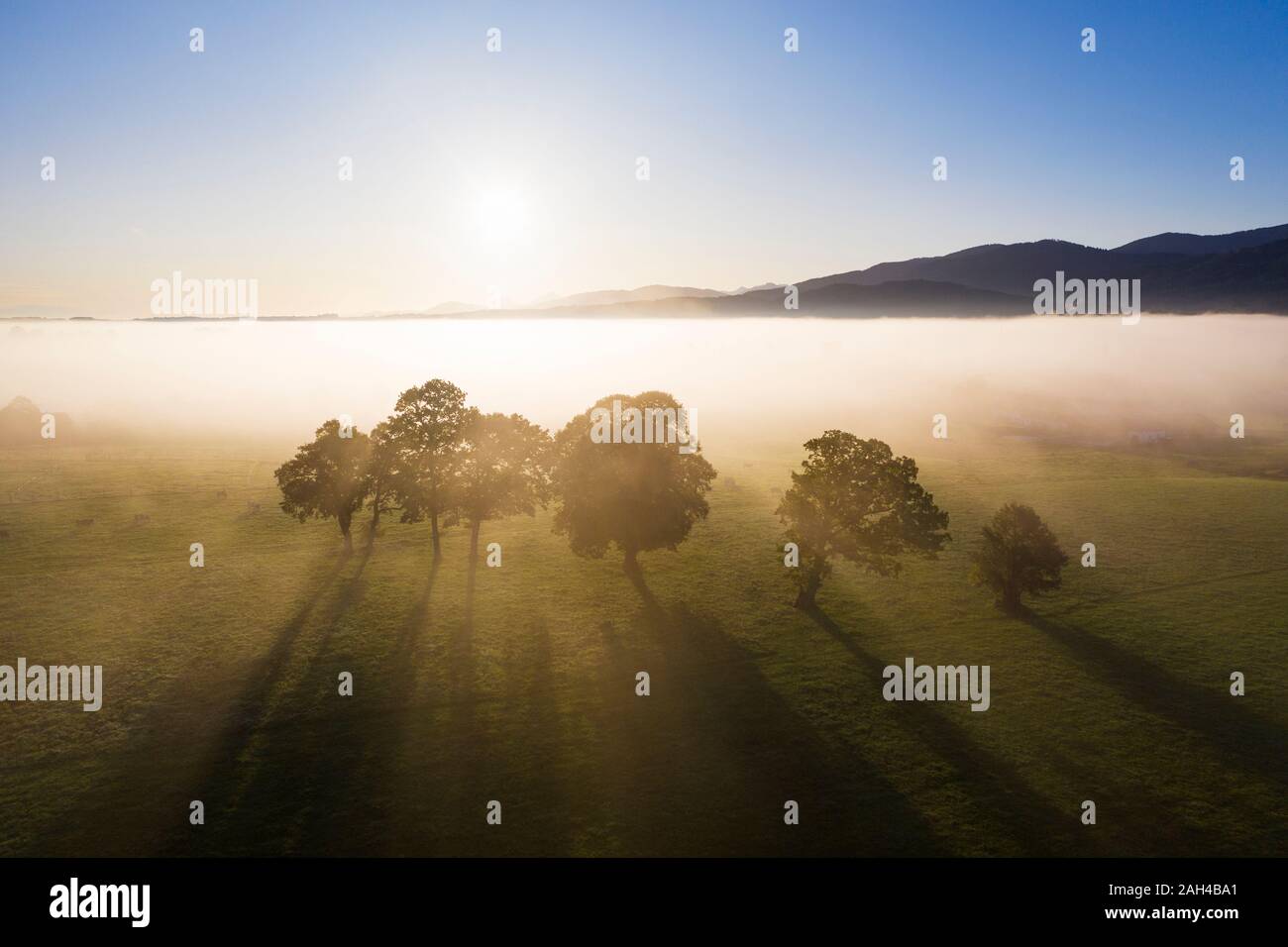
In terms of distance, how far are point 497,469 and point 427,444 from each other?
→ 6.57 meters

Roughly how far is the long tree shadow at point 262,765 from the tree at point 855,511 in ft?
108

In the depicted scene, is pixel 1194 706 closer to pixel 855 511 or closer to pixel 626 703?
pixel 855 511

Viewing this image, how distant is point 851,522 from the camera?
48062 mm

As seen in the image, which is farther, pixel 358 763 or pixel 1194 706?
pixel 1194 706

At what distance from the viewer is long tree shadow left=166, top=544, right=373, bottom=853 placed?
2625 centimetres

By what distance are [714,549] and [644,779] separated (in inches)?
1323

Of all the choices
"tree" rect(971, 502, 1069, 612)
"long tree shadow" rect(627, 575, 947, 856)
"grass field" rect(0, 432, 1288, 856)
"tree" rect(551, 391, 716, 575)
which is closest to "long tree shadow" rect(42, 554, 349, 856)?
"grass field" rect(0, 432, 1288, 856)

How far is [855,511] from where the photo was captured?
47.9m

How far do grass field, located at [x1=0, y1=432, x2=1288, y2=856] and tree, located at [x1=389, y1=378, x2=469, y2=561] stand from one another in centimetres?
587

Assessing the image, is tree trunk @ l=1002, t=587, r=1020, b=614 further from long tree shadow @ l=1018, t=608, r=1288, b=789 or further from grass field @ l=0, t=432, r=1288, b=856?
long tree shadow @ l=1018, t=608, r=1288, b=789

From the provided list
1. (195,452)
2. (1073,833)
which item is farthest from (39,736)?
(195,452)

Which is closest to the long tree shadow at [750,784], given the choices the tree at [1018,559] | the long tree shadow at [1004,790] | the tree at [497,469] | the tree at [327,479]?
the long tree shadow at [1004,790]

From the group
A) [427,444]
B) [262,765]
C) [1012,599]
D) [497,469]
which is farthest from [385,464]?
[1012,599]

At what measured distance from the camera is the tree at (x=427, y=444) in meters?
58.8
